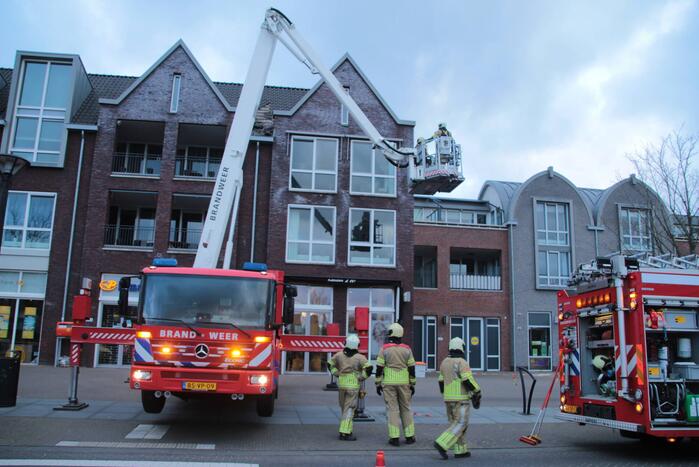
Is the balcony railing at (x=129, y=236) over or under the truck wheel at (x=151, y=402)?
over

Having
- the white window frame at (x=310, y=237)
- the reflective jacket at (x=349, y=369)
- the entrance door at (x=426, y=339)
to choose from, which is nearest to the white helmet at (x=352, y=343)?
the reflective jacket at (x=349, y=369)

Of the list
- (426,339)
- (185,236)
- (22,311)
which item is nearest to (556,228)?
(426,339)

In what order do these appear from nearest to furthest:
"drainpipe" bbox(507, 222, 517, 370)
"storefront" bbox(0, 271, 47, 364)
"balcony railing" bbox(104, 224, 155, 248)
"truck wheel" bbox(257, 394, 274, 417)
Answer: "truck wheel" bbox(257, 394, 274, 417) < "storefront" bbox(0, 271, 47, 364) < "balcony railing" bbox(104, 224, 155, 248) < "drainpipe" bbox(507, 222, 517, 370)

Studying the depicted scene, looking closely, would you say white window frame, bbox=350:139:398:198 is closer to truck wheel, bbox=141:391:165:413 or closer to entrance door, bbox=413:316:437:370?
entrance door, bbox=413:316:437:370

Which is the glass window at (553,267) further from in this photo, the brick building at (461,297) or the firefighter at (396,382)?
the firefighter at (396,382)

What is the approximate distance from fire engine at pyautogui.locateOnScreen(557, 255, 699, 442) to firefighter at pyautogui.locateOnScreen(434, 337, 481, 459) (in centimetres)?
190

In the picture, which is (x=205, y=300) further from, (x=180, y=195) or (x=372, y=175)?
(x=372, y=175)

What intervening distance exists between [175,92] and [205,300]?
16.5 metres

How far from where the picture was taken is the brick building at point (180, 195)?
72.3 feet

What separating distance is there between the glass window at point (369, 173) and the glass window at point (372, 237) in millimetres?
901

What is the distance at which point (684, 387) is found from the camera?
8.23 metres

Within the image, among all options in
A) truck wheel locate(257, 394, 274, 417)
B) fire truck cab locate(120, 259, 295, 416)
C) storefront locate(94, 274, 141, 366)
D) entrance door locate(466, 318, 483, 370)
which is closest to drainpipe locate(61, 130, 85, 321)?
storefront locate(94, 274, 141, 366)

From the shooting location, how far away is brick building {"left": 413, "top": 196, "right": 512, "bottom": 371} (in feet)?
86.7

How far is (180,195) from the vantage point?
22781 millimetres
